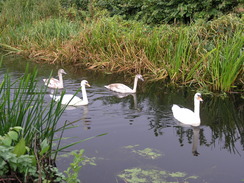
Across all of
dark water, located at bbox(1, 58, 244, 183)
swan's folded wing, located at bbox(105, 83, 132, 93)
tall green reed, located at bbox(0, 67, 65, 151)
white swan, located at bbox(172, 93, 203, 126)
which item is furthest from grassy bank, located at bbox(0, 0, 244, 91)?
tall green reed, located at bbox(0, 67, 65, 151)

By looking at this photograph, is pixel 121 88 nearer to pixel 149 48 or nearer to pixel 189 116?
pixel 149 48

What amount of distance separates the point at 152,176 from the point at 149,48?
6.60 metres

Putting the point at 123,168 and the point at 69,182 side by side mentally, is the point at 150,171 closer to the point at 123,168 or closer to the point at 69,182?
the point at 123,168

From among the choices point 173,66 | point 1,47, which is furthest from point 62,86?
point 1,47

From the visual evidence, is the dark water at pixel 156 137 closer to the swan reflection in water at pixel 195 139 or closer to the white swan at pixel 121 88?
the swan reflection in water at pixel 195 139

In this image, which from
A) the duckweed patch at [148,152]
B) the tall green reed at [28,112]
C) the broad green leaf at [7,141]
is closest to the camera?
the broad green leaf at [7,141]

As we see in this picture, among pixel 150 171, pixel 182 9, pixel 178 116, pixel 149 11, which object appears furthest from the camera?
pixel 149 11

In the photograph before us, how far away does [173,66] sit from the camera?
34.5ft

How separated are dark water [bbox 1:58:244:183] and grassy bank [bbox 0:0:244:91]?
2.15ft

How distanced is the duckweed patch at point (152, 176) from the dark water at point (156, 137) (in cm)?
1

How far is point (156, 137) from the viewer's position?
6.88 metres

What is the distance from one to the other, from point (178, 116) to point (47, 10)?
1247cm

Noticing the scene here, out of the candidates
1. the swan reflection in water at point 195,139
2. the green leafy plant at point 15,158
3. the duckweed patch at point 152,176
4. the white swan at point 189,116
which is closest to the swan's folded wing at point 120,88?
the white swan at point 189,116

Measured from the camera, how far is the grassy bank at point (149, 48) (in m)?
9.73
